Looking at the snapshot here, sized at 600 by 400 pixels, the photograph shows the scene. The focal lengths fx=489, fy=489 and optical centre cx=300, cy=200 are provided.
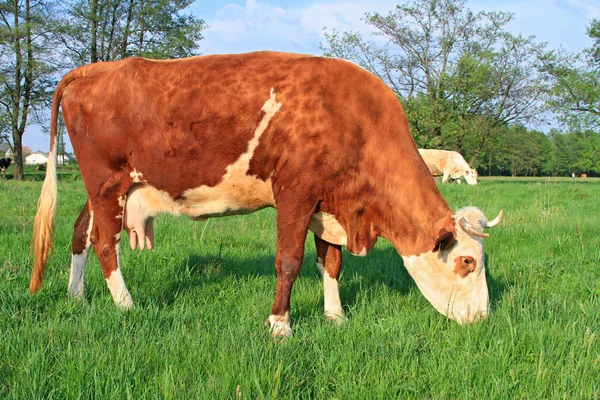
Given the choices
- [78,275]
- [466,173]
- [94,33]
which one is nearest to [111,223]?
[78,275]

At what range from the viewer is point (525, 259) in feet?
19.7

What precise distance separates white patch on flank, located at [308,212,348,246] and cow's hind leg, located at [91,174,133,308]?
1734mm

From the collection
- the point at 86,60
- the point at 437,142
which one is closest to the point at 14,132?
the point at 86,60

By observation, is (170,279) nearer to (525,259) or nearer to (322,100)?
(322,100)

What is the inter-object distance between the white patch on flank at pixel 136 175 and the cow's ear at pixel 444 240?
2631mm

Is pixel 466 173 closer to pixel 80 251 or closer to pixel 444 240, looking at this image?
pixel 444 240

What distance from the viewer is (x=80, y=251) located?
4.85 meters

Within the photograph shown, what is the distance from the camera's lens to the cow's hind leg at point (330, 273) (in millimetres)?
4555

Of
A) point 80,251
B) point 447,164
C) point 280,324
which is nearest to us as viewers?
point 280,324

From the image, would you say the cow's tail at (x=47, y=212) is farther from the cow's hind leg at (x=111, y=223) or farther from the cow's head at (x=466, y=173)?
the cow's head at (x=466, y=173)

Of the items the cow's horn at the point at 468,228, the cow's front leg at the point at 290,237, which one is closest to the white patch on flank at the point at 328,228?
the cow's front leg at the point at 290,237

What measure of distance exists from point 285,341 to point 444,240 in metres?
1.57

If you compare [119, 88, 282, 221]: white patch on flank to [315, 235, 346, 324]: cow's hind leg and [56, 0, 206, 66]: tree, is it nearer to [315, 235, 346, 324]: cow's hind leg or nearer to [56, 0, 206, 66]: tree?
[315, 235, 346, 324]: cow's hind leg

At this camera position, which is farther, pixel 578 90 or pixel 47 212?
pixel 578 90
